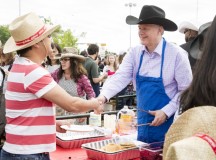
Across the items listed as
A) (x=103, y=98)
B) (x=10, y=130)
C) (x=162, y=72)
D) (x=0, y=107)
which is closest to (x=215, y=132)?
(x=10, y=130)

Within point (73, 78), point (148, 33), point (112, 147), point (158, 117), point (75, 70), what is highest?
point (148, 33)

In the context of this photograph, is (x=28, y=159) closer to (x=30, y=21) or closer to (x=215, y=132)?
(x=30, y=21)

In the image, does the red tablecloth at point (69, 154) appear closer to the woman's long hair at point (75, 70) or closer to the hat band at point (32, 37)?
the hat band at point (32, 37)

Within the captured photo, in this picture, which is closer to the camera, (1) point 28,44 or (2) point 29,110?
(2) point 29,110

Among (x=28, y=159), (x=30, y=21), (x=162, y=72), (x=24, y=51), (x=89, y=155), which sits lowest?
(x=89, y=155)

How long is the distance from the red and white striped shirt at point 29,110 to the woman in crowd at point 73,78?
2597mm

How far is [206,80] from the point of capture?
4.20 feet

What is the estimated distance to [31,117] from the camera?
2.21 meters

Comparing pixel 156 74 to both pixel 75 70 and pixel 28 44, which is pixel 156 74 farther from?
pixel 75 70

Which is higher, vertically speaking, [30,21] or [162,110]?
[30,21]

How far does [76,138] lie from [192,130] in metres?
1.88

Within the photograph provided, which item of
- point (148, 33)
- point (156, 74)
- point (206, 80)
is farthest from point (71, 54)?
point (206, 80)

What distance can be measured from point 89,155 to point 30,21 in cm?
101

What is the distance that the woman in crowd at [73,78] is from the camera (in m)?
4.89
